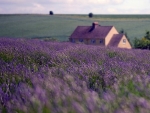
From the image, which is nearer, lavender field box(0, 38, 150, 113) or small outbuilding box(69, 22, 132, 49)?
lavender field box(0, 38, 150, 113)

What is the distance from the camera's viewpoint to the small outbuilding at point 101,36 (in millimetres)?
37750

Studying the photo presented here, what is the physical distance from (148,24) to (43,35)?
25806 mm

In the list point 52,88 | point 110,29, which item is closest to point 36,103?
point 52,88

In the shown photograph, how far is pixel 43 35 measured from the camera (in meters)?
44.8

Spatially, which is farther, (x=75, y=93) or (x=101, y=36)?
(x=101, y=36)

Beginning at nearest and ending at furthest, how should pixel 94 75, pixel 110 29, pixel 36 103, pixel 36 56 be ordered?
pixel 36 103
pixel 94 75
pixel 36 56
pixel 110 29

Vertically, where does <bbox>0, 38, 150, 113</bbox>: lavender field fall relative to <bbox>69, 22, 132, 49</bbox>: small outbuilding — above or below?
above

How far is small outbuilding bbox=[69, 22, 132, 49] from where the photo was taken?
37.8m

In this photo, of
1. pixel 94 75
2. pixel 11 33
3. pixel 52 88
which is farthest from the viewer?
pixel 11 33

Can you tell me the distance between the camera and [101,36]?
126 ft

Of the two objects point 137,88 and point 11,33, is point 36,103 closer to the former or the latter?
point 137,88

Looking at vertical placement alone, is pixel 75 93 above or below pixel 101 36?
above

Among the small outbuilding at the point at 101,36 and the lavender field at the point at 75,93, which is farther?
the small outbuilding at the point at 101,36

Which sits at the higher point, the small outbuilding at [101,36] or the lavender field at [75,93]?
the lavender field at [75,93]
